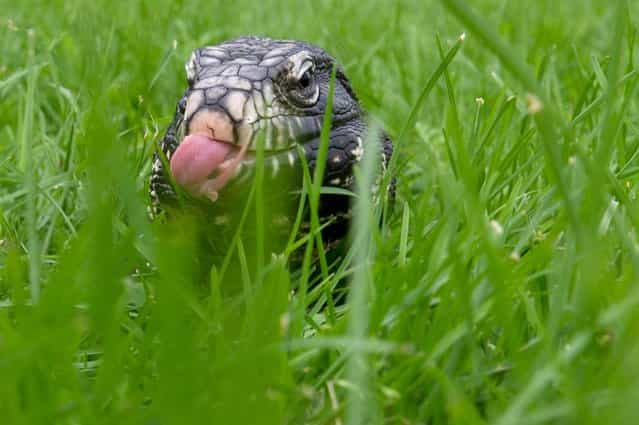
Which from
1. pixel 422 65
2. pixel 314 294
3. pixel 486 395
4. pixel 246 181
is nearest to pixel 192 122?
pixel 246 181

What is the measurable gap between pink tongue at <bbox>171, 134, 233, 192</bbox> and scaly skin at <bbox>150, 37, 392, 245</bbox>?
56 millimetres

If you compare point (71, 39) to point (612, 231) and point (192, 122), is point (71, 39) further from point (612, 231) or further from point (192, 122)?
point (612, 231)

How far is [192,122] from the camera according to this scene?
2.30 metres

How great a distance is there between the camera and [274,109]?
→ 2418 mm

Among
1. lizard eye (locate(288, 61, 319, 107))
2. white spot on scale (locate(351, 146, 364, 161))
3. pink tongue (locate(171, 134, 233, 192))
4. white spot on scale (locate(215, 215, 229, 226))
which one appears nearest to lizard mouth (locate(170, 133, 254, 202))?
pink tongue (locate(171, 134, 233, 192))

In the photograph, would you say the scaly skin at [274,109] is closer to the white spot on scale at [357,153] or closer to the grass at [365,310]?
the white spot on scale at [357,153]

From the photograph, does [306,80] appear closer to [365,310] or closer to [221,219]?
[221,219]

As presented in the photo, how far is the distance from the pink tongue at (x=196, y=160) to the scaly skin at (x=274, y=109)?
0.06 meters

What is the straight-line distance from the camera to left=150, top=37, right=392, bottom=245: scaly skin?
2.32 meters

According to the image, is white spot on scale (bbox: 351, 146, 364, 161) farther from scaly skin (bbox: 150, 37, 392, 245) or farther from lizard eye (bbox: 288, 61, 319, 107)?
lizard eye (bbox: 288, 61, 319, 107)

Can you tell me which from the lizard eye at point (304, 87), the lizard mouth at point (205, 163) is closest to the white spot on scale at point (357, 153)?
the lizard eye at point (304, 87)

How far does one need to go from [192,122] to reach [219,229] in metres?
A: 0.33

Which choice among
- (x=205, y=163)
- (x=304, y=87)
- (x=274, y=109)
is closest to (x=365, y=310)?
(x=205, y=163)

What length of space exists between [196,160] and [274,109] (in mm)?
303
